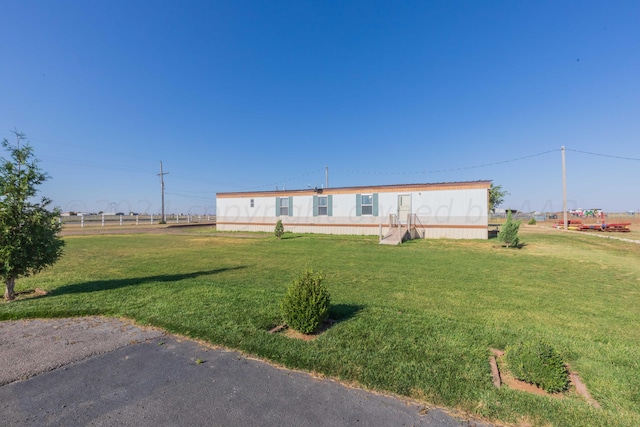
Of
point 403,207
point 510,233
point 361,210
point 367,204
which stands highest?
point 367,204

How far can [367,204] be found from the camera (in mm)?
20500

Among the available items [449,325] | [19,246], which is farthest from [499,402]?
[19,246]

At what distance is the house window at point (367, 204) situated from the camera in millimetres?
20328

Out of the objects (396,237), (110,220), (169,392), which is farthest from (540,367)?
(110,220)

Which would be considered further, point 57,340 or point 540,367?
point 57,340

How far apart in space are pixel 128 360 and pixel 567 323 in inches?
239

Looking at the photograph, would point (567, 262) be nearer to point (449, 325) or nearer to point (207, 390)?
point (449, 325)

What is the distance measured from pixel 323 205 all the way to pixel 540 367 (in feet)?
63.8

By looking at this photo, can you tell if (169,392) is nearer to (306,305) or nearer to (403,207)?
(306,305)

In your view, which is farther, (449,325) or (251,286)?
(251,286)

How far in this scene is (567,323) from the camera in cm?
462

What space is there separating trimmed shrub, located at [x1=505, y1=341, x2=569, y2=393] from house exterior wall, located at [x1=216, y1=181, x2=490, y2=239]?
15.5 metres

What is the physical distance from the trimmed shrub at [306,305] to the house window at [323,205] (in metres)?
17.6

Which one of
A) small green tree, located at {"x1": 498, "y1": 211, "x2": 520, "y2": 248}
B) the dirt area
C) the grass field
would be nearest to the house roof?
small green tree, located at {"x1": 498, "y1": 211, "x2": 520, "y2": 248}
